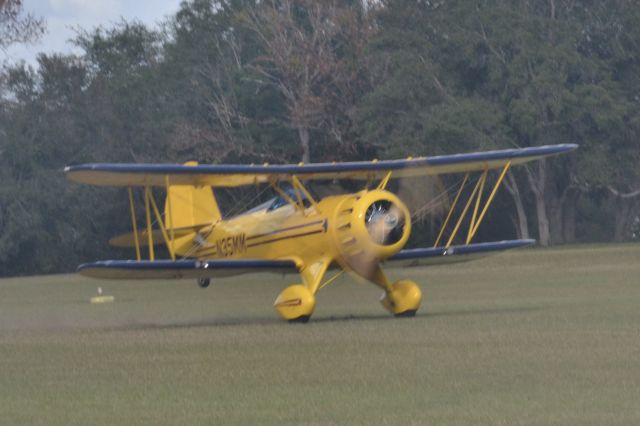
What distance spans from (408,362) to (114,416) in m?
3.52

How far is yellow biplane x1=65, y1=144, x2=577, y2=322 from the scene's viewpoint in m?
18.1

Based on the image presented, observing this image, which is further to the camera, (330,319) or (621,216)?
(621,216)

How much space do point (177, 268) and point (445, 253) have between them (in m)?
3.83

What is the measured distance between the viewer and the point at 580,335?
14.7m

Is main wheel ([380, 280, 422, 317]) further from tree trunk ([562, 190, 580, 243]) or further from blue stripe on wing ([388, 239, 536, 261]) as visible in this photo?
tree trunk ([562, 190, 580, 243])

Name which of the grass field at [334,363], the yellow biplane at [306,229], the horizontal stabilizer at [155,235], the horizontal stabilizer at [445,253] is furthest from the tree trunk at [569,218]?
the horizontal stabilizer at [445,253]

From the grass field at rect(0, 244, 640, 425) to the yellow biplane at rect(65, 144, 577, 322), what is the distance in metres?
0.66

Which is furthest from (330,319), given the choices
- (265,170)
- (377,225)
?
(265,170)

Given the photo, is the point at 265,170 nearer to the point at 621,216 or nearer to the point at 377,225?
the point at 377,225

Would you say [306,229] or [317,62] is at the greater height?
[317,62]

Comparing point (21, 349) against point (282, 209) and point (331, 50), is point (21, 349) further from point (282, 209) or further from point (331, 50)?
point (331, 50)

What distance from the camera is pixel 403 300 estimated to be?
744 inches

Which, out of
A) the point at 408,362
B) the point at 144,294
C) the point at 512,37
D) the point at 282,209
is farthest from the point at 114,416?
the point at 512,37

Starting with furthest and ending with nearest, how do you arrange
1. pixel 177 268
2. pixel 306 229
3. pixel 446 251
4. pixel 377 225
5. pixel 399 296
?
pixel 446 251 < pixel 306 229 < pixel 399 296 < pixel 177 268 < pixel 377 225
